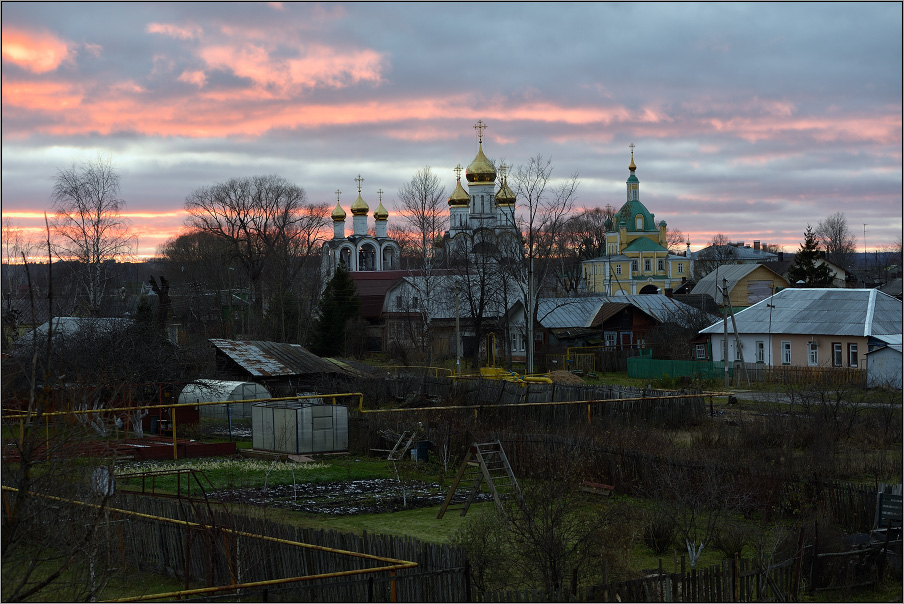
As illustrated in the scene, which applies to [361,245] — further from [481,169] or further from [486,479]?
[486,479]

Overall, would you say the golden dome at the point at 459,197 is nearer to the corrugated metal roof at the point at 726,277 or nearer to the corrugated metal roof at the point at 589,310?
the corrugated metal roof at the point at 726,277

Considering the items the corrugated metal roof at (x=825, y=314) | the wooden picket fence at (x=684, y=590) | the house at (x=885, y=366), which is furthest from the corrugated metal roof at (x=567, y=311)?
the wooden picket fence at (x=684, y=590)

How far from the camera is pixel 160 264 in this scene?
97875 millimetres

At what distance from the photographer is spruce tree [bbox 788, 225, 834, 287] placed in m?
61.6

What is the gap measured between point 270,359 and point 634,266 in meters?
64.2

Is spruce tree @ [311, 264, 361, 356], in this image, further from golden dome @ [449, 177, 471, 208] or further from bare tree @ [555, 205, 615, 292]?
bare tree @ [555, 205, 615, 292]

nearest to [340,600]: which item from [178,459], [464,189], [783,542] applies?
[783,542]

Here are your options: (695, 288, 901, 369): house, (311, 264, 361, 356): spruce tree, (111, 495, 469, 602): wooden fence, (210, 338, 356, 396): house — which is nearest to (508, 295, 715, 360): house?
(695, 288, 901, 369): house

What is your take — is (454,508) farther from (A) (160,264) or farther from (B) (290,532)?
(A) (160,264)

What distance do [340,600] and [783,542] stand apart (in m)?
5.87

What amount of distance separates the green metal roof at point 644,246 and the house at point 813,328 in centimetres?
4956

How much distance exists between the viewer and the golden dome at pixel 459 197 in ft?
250

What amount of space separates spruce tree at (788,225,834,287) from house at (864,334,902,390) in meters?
27.9

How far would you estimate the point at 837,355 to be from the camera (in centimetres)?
3722
